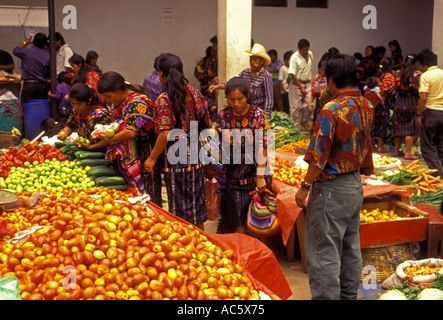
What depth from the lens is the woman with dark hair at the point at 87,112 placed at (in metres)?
4.77

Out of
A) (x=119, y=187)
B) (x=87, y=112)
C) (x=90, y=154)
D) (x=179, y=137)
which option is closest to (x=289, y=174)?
(x=179, y=137)

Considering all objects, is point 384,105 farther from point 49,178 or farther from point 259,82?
point 49,178

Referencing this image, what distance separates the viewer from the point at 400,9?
13.3 m

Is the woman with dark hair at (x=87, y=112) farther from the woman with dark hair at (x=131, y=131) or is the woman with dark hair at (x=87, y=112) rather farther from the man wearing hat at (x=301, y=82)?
the man wearing hat at (x=301, y=82)

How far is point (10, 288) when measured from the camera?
2.62 metres

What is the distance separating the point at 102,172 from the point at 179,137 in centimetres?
84

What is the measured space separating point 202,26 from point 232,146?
7856 millimetres

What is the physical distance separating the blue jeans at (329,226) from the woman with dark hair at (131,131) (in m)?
1.72

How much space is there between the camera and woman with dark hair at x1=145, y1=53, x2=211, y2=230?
4312 mm

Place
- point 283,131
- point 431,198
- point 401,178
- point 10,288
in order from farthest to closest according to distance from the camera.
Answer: point 283,131, point 401,178, point 431,198, point 10,288

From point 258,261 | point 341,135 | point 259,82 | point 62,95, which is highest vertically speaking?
point 259,82

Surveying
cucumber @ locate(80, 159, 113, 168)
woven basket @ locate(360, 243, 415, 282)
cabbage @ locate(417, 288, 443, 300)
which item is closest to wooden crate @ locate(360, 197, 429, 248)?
A: woven basket @ locate(360, 243, 415, 282)
